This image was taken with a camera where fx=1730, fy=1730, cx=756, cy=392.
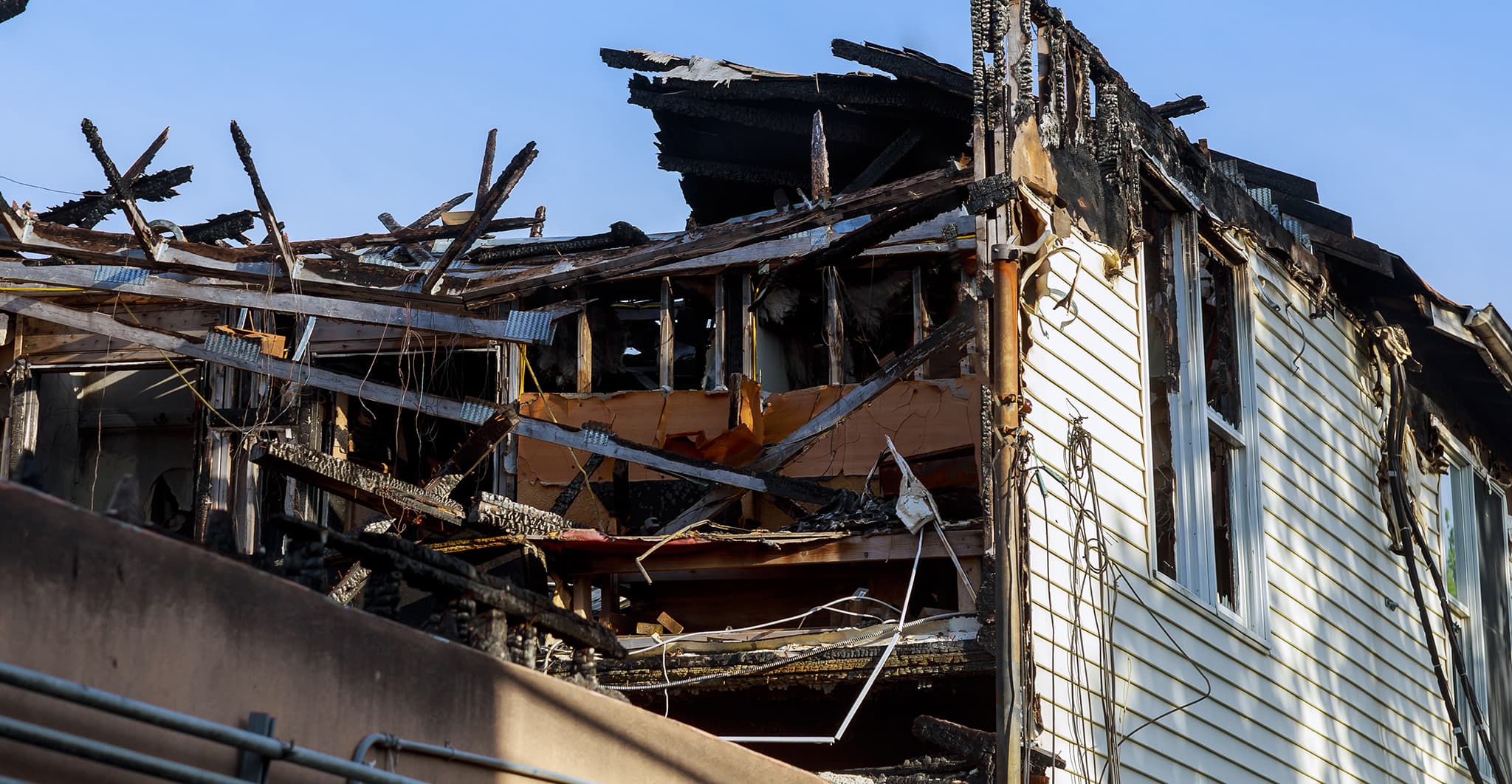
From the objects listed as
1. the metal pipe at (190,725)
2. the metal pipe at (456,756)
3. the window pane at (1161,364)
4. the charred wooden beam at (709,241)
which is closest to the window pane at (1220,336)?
the window pane at (1161,364)

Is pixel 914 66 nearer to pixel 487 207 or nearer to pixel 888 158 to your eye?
Result: pixel 888 158

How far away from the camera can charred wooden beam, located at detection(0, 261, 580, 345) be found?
10.7 metres

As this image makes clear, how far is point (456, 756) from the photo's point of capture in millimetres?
4934

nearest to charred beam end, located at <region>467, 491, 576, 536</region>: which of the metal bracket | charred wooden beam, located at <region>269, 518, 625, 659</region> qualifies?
charred wooden beam, located at <region>269, 518, 625, 659</region>

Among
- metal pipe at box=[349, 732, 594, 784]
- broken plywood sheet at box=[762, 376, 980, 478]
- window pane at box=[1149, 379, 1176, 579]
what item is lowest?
metal pipe at box=[349, 732, 594, 784]

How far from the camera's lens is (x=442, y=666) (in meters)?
4.96

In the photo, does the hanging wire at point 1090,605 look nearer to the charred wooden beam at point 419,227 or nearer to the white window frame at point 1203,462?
the white window frame at point 1203,462

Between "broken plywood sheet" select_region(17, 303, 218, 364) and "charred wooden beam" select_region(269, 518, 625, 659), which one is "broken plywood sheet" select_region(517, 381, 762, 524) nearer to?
"broken plywood sheet" select_region(17, 303, 218, 364)

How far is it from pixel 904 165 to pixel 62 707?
10.8m

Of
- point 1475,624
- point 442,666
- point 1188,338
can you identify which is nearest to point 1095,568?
point 1188,338

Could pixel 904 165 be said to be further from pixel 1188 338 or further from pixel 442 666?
pixel 442 666

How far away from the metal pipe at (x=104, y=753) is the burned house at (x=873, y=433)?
62 cm

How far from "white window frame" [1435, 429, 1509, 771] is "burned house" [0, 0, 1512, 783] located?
0.04 m

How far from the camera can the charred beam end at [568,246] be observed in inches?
507
